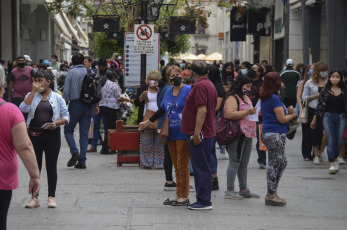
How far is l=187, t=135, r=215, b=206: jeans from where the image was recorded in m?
8.80

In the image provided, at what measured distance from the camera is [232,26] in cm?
3759

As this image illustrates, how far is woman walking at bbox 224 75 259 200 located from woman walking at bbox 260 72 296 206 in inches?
12.2

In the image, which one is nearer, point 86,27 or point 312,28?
point 312,28

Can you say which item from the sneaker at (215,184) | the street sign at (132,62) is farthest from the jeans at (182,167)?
the street sign at (132,62)

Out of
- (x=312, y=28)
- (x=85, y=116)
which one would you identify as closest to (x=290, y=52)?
(x=312, y=28)

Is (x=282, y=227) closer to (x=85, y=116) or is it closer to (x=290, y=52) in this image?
(x=85, y=116)

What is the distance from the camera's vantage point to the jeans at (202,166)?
8797 millimetres

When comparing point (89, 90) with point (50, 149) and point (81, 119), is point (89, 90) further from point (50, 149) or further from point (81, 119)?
point (50, 149)

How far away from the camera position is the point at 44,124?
904 centimetres

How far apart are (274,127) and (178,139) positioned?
1.20 metres

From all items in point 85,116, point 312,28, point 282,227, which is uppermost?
point 312,28

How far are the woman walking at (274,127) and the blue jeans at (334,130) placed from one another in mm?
3454

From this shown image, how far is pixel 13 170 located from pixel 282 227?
3.57 meters

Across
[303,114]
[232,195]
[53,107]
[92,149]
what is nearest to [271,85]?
[232,195]
